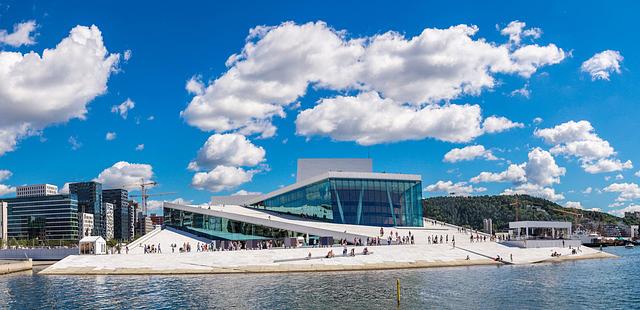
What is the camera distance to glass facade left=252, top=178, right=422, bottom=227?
72.5 m

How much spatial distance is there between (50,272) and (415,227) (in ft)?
130

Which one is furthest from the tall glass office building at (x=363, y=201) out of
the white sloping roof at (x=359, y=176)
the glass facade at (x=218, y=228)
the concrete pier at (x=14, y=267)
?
the concrete pier at (x=14, y=267)

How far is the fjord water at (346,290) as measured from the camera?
1200 inches

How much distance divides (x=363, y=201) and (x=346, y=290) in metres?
38.4

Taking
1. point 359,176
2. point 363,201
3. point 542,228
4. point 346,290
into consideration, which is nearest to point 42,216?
point 359,176

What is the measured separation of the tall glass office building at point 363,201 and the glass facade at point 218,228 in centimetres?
898

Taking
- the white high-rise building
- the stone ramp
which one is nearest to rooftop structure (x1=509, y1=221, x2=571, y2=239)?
the stone ramp

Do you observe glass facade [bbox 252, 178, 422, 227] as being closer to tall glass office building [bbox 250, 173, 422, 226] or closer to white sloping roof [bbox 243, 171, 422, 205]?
tall glass office building [bbox 250, 173, 422, 226]

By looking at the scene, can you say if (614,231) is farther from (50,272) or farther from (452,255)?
(50,272)

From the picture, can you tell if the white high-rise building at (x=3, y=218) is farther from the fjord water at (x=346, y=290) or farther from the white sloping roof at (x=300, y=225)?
the fjord water at (x=346, y=290)

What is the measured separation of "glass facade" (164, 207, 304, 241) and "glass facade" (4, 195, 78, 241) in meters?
118

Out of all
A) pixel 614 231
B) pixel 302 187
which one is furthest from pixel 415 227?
pixel 614 231

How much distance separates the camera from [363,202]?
73125 mm

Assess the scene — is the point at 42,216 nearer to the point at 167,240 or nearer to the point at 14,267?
the point at 167,240
